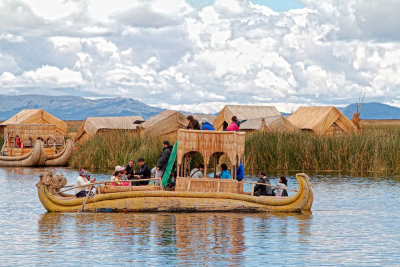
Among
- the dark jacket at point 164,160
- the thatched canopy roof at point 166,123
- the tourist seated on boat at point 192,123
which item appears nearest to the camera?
the tourist seated on boat at point 192,123

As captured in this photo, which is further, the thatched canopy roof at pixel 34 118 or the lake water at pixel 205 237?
the thatched canopy roof at pixel 34 118

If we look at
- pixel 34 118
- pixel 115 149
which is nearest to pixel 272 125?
pixel 115 149

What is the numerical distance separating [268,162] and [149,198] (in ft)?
50.5

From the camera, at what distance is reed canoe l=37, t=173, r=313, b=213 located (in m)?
18.2

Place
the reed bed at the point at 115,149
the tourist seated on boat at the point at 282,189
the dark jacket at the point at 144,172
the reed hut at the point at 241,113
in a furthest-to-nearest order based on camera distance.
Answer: the reed hut at the point at 241,113 → the reed bed at the point at 115,149 → the dark jacket at the point at 144,172 → the tourist seated on boat at the point at 282,189

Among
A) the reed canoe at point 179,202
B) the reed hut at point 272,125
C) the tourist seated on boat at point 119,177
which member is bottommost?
the reed canoe at point 179,202

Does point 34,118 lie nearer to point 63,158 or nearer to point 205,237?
point 63,158

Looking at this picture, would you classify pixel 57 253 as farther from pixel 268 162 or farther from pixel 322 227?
pixel 268 162

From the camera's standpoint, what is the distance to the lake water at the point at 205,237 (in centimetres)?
1259

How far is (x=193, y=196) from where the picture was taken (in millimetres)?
18250

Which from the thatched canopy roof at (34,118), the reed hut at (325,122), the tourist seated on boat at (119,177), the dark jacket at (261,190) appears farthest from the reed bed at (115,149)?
the thatched canopy roof at (34,118)

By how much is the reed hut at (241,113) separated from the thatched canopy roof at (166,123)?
302 cm

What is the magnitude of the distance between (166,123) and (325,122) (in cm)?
1099

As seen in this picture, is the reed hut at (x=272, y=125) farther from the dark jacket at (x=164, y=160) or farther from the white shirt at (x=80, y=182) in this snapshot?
the white shirt at (x=80, y=182)
